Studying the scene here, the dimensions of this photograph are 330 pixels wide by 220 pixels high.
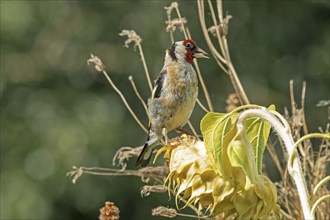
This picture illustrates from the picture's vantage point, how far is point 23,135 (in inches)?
251

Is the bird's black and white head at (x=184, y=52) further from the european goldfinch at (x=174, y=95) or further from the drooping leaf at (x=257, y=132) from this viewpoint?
the drooping leaf at (x=257, y=132)

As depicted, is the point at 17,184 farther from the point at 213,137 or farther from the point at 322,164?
the point at 213,137

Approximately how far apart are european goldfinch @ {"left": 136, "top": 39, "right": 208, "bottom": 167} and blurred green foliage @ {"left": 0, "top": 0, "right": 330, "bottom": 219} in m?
2.82

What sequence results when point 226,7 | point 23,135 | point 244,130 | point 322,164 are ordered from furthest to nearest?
1. point 226,7
2. point 23,135
3. point 322,164
4. point 244,130

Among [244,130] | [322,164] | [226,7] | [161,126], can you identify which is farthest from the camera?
[226,7]

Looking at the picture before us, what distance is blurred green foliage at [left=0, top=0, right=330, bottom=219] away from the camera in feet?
19.2

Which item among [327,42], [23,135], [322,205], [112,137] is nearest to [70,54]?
[23,135]

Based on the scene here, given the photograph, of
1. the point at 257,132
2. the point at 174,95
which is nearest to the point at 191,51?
the point at 174,95

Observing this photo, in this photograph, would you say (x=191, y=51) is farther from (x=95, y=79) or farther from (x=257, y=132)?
(x=95, y=79)

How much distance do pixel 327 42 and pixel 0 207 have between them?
8.35 feet

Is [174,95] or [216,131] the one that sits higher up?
[174,95]

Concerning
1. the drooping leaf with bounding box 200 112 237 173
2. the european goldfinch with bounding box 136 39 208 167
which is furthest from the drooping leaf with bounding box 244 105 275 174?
the european goldfinch with bounding box 136 39 208 167

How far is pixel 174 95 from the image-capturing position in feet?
9.38

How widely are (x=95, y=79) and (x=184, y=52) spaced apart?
3718 millimetres
